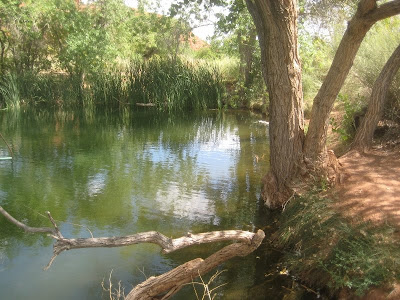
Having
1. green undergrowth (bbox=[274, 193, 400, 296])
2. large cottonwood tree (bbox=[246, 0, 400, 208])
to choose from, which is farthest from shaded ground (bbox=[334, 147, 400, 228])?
large cottonwood tree (bbox=[246, 0, 400, 208])

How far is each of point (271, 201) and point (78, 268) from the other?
2494 millimetres

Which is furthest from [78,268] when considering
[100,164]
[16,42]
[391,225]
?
[16,42]

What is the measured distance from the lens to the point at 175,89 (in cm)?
1590

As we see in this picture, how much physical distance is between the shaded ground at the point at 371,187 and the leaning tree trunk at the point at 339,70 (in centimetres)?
48

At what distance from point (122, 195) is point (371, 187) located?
3.31 metres

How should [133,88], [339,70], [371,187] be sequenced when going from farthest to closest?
1. [133,88]
2. [339,70]
3. [371,187]

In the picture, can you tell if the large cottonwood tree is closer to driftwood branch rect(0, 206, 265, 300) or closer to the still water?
the still water

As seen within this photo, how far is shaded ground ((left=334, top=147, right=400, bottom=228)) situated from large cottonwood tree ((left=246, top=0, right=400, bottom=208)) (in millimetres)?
459

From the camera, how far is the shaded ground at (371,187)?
4.34 m

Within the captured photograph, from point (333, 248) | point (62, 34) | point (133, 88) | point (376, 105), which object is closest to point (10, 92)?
point (62, 34)

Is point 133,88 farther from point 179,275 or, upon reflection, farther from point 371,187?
point 179,275

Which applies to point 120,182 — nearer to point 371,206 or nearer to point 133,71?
point 371,206

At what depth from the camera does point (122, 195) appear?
21.0 ft

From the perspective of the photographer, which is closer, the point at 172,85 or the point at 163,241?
the point at 163,241
